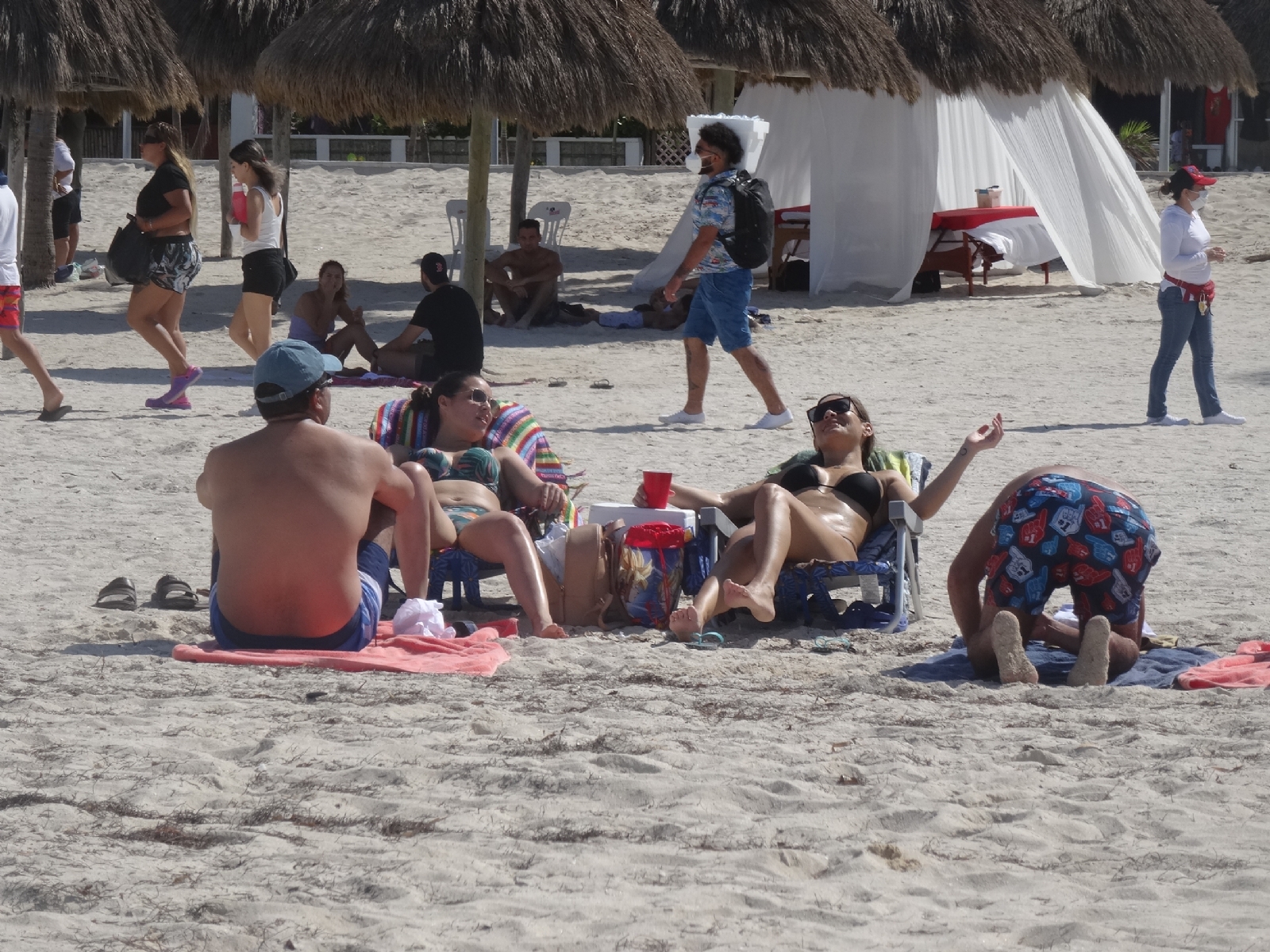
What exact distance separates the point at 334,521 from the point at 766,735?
4.04 ft

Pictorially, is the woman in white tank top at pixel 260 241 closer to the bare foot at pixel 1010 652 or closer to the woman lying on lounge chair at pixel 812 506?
the woman lying on lounge chair at pixel 812 506

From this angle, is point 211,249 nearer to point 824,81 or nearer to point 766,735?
point 824,81

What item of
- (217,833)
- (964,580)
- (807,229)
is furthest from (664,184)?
(217,833)

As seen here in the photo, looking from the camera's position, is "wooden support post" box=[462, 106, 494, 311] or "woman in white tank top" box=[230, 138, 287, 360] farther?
"wooden support post" box=[462, 106, 494, 311]

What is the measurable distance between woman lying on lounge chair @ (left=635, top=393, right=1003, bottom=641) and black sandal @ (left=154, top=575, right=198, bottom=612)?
57.5 inches

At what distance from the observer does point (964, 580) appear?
4.24m

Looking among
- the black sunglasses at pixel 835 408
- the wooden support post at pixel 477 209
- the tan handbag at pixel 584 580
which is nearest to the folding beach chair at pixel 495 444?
the tan handbag at pixel 584 580

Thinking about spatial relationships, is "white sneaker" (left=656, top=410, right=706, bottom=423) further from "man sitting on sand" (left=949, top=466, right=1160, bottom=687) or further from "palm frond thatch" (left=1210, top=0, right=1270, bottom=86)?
"palm frond thatch" (left=1210, top=0, right=1270, bottom=86)

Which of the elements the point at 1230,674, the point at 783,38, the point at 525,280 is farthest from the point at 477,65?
the point at 1230,674

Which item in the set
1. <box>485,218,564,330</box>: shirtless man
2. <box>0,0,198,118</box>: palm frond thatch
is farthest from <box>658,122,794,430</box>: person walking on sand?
<box>0,0,198,118</box>: palm frond thatch

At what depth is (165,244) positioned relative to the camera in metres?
8.38

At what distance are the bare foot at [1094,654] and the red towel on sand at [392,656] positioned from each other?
151cm

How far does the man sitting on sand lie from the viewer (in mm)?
3996

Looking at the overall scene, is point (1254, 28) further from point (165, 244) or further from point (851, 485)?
point (851, 485)
